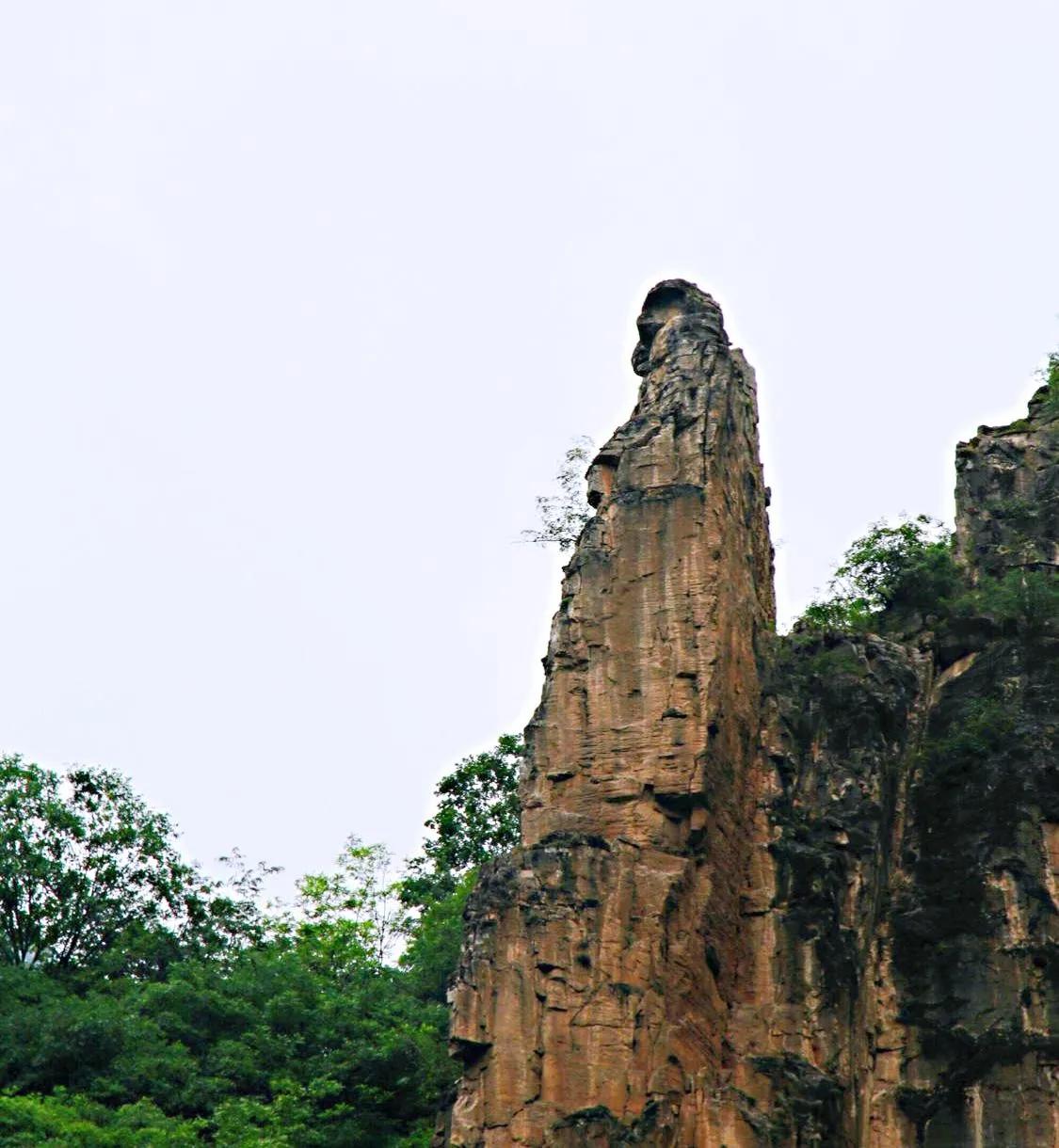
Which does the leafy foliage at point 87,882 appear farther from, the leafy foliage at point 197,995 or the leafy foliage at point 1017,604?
the leafy foliage at point 1017,604

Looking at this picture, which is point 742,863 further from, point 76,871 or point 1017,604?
point 76,871

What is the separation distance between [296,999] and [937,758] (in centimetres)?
1094

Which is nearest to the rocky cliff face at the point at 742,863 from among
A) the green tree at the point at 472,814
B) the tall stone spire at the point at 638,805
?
the tall stone spire at the point at 638,805

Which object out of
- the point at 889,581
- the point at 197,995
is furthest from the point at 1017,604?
the point at 197,995

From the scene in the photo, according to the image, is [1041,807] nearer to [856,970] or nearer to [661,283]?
[856,970]

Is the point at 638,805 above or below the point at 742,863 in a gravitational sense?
above

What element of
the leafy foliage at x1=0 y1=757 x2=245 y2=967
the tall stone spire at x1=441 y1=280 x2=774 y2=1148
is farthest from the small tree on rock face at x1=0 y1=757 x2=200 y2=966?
the tall stone spire at x1=441 y1=280 x2=774 y2=1148

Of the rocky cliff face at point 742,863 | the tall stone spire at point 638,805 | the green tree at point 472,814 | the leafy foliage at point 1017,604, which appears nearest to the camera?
the tall stone spire at point 638,805

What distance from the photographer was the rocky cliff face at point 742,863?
20.7 m

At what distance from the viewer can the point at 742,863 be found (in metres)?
22.9

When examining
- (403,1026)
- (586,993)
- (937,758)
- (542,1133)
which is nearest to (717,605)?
(937,758)

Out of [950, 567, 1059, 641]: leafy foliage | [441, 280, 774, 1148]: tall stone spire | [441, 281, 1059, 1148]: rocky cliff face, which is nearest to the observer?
[441, 280, 774, 1148]: tall stone spire

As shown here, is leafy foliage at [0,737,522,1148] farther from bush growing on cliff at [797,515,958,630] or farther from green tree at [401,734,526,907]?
bush growing on cliff at [797,515,958,630]

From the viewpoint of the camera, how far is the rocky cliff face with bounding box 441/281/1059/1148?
68.0ft
